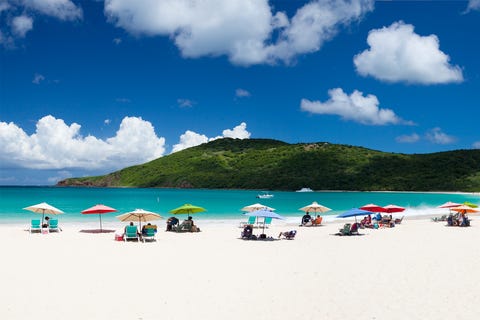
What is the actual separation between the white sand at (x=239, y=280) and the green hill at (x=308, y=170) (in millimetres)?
112753

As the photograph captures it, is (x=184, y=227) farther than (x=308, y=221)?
No

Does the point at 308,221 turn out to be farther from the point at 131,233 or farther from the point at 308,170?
the point at 308,170

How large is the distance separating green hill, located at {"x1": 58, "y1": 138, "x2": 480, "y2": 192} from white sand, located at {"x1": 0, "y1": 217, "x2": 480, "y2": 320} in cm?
11275

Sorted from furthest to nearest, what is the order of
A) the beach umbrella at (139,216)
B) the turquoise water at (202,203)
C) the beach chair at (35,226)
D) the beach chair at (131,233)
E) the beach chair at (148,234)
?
1. the turquoise water at (202,203)
2. the beach chair at (35,226)
3. the beach umbrella at (139,216)
4. the beach chair at (148,234)
5. the beach chair at (131,233)

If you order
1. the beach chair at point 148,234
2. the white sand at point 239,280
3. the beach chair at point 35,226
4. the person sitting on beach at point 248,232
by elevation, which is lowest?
the white sand at point 239,280

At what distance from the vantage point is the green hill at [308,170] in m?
128

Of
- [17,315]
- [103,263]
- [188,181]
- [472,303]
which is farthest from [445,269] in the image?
[188,181]

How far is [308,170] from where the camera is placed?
14612 centimetres

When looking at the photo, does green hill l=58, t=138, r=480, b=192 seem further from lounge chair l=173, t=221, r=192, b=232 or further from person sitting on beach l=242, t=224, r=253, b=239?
person sitting on beach l=242, t=224, r=253, b=239

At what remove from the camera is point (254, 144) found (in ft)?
648

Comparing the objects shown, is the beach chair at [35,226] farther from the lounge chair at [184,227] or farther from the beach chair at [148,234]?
the lounge chair at [184,227]

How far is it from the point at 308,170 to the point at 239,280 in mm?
136410

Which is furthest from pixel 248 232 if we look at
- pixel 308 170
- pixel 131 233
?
pixel 308 170

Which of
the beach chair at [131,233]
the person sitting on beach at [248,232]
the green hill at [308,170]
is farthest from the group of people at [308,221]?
the green hill at [308,170]
